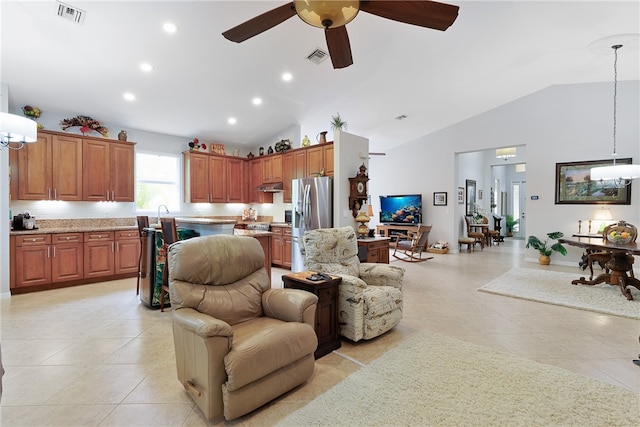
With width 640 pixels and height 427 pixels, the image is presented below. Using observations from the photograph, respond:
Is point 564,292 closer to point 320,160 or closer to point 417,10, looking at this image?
point 320,160

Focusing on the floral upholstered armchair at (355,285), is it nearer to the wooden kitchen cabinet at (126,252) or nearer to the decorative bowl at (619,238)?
the wooden kitchen cabinet at (126,252)

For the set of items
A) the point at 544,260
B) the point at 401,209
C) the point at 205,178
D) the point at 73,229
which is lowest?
the point at 544,260

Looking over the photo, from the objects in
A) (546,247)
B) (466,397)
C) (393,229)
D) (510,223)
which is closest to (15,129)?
(466,397)

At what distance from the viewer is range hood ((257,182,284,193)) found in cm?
650

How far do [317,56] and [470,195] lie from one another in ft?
24.1

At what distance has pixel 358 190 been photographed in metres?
5.12

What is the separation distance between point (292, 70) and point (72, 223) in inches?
183

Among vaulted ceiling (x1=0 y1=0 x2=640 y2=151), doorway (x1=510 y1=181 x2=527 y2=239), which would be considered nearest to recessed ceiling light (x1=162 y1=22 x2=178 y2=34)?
vaulted ceiling (x1=0 y1=0 x2=640 y2=151)

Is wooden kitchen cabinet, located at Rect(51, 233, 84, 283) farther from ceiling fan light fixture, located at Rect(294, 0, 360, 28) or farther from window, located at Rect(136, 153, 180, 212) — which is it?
ceiling fan light fixture, located at Rect(294, 0, 360, 28)

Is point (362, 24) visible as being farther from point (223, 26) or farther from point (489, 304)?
point (489, 304)

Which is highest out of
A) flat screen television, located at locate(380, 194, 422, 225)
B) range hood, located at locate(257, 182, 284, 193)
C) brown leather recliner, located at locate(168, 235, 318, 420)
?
range hood, located at locate(257, 182, 284, 193)

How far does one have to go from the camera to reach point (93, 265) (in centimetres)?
491

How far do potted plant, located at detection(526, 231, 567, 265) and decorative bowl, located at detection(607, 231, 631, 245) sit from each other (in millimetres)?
1699

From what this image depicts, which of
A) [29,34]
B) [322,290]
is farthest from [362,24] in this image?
[29,34]
